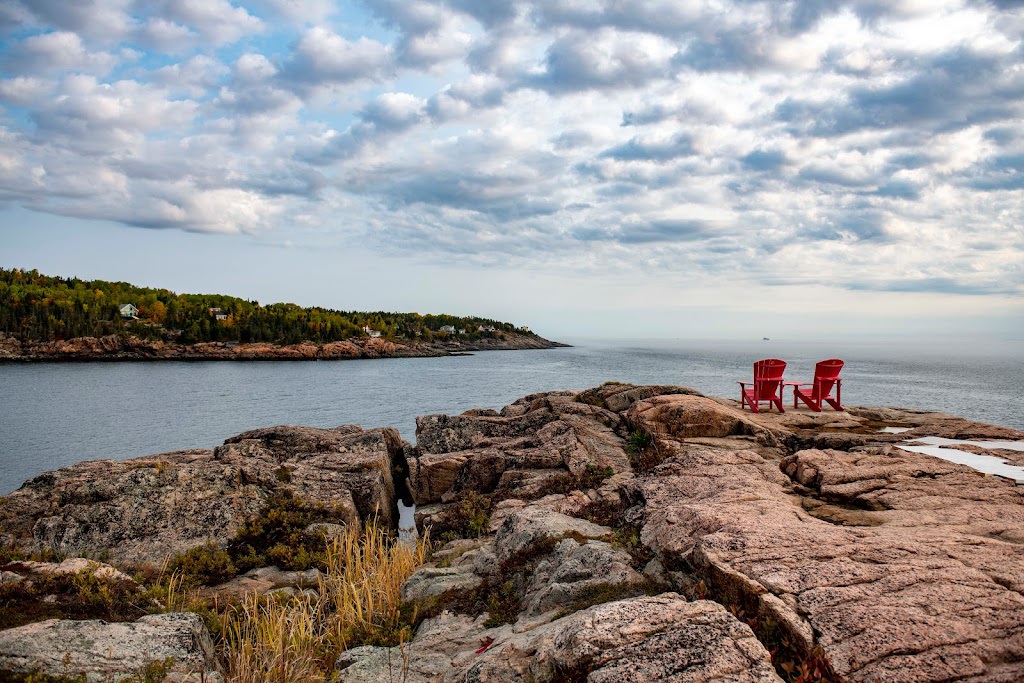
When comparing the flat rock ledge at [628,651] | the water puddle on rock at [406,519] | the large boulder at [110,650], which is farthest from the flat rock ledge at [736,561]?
the water puddle on rock at [406,519]

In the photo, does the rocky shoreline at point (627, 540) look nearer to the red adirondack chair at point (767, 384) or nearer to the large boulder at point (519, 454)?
the large boulder at point (519, 454)

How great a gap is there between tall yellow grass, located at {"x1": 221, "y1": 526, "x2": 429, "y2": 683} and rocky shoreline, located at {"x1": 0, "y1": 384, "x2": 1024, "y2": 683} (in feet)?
1.31

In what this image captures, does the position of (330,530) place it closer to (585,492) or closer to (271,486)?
(271,486)

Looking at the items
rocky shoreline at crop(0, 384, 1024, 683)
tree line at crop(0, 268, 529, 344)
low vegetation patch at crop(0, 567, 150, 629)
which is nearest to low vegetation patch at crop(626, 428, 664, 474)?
rocky shoreline at crop(0, 384, 1024, 683)

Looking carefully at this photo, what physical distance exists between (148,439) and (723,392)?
198 ft

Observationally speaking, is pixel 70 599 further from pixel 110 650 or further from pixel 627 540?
pixel 627 540

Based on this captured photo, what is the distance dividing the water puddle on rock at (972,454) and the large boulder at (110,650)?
47.0 feet

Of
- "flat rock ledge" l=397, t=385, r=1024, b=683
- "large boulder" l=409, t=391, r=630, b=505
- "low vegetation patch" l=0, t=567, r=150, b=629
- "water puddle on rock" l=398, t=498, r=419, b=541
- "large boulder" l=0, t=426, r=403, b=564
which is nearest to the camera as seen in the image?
"flat rock ledge" l=397, t=385, r=1024, b=683

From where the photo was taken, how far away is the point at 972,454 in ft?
44.9

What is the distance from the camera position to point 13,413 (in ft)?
188

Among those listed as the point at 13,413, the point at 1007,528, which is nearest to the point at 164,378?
the point at 13,413

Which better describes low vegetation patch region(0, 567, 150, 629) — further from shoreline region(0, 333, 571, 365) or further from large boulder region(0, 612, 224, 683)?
shoreline region(0, 333, 571, 365)

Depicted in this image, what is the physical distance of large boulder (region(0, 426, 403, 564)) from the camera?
13.8 metres

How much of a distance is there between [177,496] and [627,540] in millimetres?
11829
